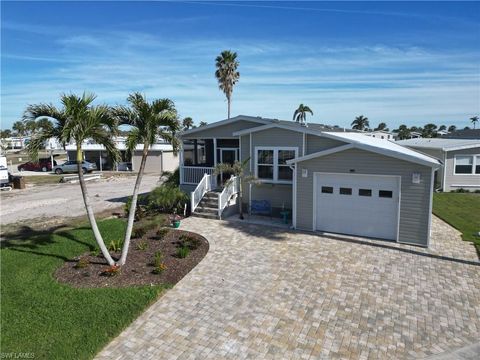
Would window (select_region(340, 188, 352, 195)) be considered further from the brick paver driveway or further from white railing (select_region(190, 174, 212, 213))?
white railing (select_region(190, 174, 212, 213))

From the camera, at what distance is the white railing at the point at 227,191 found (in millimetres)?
15430

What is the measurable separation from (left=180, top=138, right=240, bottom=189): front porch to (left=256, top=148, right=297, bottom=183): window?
2186 millimetres

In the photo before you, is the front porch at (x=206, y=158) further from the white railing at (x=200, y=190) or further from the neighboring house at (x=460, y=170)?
the neighboring house at (x=460, y=170)

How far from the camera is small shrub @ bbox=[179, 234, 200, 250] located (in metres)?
11.6

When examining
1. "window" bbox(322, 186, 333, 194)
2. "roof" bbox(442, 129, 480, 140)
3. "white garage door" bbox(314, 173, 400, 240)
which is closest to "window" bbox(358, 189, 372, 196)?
"white garage door" bbox(314, 173, 400, 240)

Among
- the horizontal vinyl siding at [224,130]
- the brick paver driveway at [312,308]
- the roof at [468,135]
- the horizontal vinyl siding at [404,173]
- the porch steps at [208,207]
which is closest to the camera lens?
the brick paver driveway at [312,308]

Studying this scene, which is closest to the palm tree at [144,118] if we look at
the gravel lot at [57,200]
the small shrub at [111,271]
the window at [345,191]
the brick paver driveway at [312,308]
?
the small shrub at [111,271]

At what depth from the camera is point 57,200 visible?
71.7 ft

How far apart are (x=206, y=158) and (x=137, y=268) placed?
10794mm

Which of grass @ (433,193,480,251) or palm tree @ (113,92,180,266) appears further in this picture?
grass @ (433,193,480,251)

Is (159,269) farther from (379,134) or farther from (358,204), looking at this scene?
(379,134)

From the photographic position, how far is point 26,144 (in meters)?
8.92

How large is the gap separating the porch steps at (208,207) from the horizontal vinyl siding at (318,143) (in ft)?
15.4

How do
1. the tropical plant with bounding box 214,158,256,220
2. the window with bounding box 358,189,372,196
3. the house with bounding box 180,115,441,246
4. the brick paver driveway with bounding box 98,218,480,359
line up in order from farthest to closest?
the tropical plant with bounding box 214,158,256,220 → the window with bounding box 358,189,372,196 → the house with bounding box 180,115,441,246 → the brick paver driveway with bounding box 98,218,480,359
